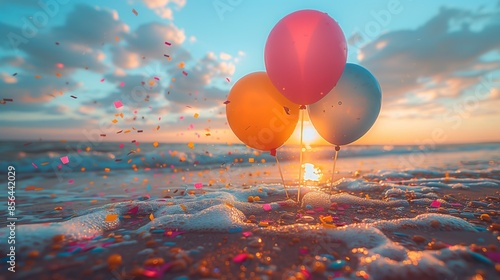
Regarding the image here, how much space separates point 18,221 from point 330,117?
19.3ft

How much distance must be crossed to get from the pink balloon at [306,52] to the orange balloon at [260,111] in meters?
0.57

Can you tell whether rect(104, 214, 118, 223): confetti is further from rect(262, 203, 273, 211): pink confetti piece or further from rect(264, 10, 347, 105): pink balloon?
rect(264, 10, 347, 105): pink balloon

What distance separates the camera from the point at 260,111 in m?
4.69

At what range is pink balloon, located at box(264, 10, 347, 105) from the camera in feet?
12.7

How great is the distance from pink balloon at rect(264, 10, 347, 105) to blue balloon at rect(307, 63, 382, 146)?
1.98 ft

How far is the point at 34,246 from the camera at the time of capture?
9.58 ft

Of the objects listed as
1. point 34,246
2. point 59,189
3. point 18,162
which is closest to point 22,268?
point 34,246

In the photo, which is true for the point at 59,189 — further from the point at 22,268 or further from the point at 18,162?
the point at 18,162

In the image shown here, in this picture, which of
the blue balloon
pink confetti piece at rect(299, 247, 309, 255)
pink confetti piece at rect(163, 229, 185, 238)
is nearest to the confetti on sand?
pink confetti piece at rect(163, 229, 185, 238)

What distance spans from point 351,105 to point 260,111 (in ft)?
5.46

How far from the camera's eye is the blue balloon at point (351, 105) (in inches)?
184

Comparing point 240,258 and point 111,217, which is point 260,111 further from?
point 111,217

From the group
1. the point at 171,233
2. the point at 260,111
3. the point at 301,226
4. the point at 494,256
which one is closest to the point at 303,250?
the point at 301,226

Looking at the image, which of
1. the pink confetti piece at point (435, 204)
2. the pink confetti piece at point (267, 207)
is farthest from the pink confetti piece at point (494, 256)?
the pink confetti piece at point (267, 207)
